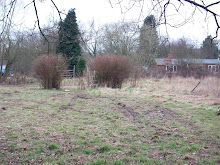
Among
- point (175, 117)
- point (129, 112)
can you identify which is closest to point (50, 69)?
point (129, 112)

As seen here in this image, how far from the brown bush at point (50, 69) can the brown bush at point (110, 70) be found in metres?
2.47

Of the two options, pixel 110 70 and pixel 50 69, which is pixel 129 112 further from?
pixel 50 69

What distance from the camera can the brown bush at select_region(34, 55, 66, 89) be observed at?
17.7 m

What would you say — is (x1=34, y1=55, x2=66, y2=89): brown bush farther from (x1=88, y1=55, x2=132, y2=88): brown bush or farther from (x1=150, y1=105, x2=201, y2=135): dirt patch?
(x1=150, y1=105, x2=201, y2=135): dirt patch

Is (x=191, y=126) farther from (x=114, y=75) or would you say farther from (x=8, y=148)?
(x=114, y=75)

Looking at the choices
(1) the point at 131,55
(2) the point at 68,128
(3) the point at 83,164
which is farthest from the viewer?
(1) the point at 131,55

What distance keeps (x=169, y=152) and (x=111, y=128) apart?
2.21 m

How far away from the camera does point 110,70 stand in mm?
18844

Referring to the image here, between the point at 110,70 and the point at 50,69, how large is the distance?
14.0ft

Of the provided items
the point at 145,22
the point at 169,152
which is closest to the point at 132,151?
the point at 169,152

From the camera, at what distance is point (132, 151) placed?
482cm

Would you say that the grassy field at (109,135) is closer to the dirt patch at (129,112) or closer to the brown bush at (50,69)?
the dirt patch at (129,112)

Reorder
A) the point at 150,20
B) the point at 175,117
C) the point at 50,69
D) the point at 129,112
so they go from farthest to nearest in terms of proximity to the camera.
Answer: the point at 50,69 → the point at 129,112 → the point at 175,117 → the point at 150,20

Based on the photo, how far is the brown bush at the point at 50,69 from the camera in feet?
58.0
